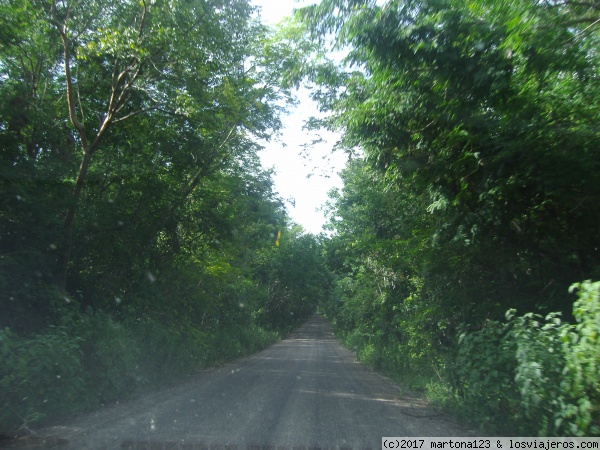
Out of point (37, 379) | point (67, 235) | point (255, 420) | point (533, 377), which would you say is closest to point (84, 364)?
point (37, 379)

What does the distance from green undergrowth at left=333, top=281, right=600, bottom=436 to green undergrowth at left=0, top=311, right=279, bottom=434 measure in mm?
7013

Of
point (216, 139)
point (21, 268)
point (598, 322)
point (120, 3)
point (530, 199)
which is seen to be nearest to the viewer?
point (598, 322)

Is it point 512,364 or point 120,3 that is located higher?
point 120,3

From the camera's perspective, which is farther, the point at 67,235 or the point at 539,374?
the point at 67,235

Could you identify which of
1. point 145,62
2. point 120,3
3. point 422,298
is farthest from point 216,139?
point 422,298

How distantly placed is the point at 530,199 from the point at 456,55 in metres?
3.17

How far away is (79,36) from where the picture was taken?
12.4 metres

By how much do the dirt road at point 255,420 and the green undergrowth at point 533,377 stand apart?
637 millimetres

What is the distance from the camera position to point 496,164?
848 cm

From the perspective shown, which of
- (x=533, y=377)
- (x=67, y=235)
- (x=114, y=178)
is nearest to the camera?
(x=533, y=377)

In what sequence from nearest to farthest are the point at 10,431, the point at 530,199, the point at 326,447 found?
the point at 326,447
the point at 10,431
the point at 530,199

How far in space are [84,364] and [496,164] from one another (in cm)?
933

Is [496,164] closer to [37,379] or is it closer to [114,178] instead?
[37,379]

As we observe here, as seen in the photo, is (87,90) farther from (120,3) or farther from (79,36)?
(120,3)
